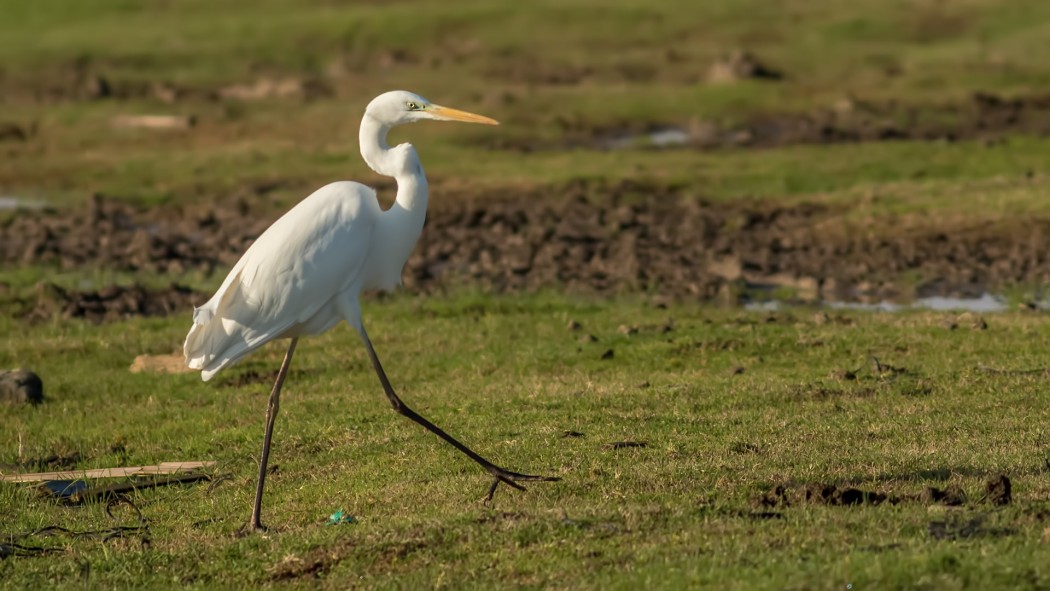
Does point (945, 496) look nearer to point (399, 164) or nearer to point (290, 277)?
point (399, 164)

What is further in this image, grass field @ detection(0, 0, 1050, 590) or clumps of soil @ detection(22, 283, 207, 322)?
clumps of soil @ detection(22, 283, 207, 322)

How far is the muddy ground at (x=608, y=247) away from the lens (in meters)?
16.5

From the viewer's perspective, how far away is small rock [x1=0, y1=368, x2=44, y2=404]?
12469 mm

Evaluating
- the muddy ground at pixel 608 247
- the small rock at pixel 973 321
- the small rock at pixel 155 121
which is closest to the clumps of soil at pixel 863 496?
the small rock at pixel 973 321

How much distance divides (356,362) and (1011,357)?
5312 mm

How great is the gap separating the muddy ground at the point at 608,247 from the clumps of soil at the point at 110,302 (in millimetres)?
21

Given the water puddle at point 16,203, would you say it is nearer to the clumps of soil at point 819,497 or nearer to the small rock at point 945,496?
the clumps of soil at point 819,497

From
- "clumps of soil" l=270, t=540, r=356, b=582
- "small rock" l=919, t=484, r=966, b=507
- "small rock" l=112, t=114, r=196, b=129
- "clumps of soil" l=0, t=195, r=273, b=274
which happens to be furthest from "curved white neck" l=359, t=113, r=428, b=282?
"small rock" l=112, t=114, r=196, b=129

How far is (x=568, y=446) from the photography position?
952cm

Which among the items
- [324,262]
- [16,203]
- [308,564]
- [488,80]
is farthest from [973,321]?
[488,80]

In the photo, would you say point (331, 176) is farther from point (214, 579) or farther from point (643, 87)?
point (214, 579)

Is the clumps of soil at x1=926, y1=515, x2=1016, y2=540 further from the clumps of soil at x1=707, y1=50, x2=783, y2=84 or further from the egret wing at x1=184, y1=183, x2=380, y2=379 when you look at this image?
the clumps of soil at x1=707, y1=50, x2=783, y2=84

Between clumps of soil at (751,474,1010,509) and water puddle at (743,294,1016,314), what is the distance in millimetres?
7539

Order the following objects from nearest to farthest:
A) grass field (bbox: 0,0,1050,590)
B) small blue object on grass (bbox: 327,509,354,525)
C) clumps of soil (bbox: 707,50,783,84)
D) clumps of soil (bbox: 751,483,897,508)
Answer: grass field (bbox: 0,0,1050,590) → clumps of soil (bbox: 751,483,897,508) → small blue object on grass (bbox: 327,509,354,525) → clumps of soil (bbox: 707,50,783,84)
